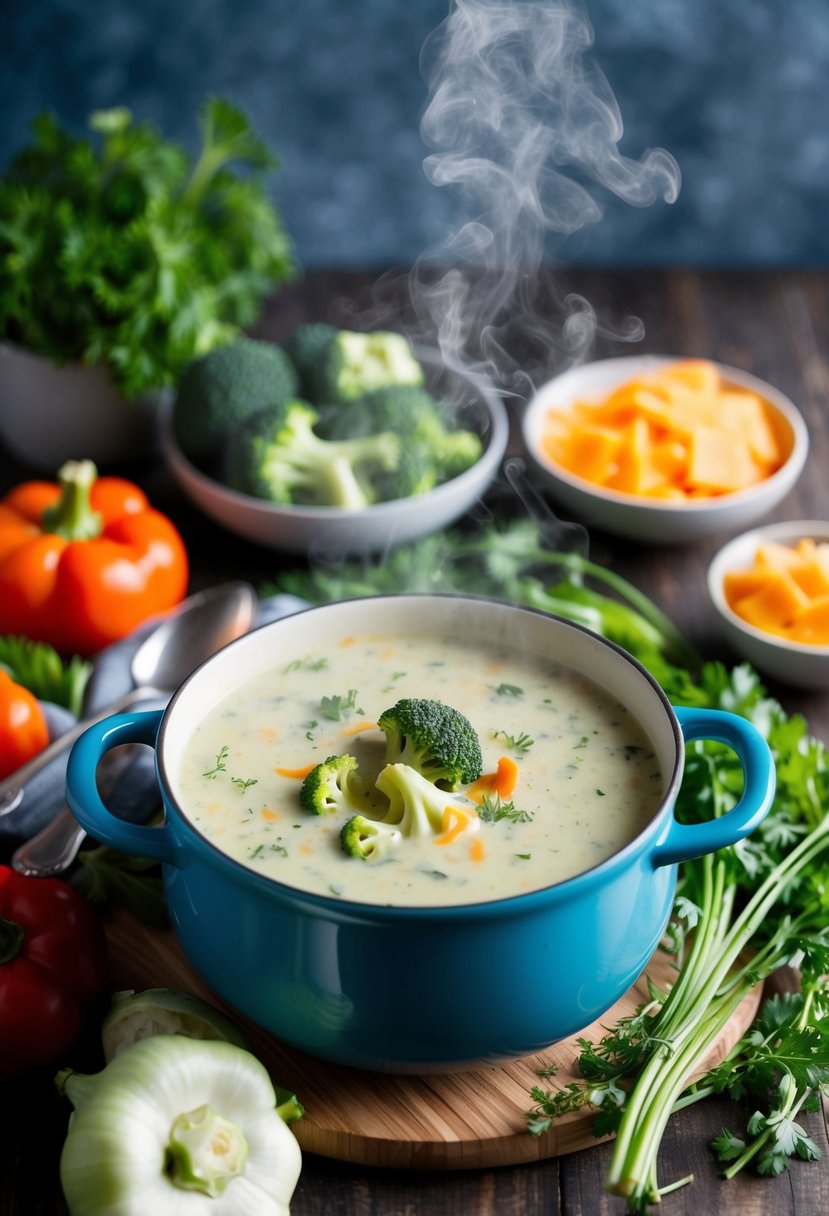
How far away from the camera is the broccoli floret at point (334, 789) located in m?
1.50

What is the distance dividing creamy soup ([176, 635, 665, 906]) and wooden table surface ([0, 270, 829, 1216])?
1.04 ft

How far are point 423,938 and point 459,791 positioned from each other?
0.91 feet

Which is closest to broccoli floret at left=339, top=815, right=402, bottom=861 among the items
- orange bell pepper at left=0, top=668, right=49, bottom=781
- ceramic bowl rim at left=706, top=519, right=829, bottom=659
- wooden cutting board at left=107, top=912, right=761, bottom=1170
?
wooden cutting board at left=107, top=912, right=761, bottom=1170

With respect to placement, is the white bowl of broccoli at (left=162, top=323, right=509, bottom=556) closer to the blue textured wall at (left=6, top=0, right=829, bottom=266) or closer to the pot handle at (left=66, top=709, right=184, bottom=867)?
the pot handle at (left=66, top=709, right=184, bottom=867)

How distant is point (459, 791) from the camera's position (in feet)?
5.09

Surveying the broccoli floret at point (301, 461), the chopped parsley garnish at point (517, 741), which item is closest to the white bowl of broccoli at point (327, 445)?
the broccoli floret at point (301, 461)

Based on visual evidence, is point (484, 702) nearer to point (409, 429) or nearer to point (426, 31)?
point (409, 429)

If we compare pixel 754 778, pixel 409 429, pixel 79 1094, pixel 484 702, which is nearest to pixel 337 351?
pixel 409 429

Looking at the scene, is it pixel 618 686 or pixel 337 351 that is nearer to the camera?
pixel 618 686

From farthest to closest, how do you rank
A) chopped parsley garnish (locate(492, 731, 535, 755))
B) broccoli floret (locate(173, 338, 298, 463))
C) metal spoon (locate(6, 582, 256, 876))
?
broccoli floret (locate(173, 338, 298, 463))
metal spoon (locate(6, 582, 256, 876))
chopped parsley garnish (locate(492, 731, 535, 755))

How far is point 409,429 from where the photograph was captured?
8.38ft

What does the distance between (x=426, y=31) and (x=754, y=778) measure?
2858mm

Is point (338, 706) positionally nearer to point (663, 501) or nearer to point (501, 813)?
point (501, 813)

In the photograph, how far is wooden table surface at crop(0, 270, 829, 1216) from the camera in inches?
56.1
